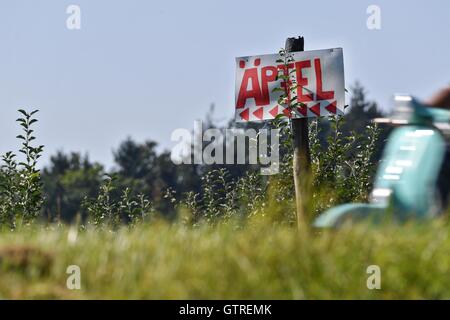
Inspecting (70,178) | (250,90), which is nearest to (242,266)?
(250,90)

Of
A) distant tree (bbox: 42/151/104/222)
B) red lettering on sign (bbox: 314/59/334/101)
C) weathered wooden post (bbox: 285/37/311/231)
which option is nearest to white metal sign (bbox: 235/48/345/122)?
red lettering on sign (bbox: 314/59/334/101)

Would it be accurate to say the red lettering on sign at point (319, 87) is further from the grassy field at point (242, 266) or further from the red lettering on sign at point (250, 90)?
the grassy field at point (242, 266)

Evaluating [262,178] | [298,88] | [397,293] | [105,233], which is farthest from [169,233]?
[262,178]

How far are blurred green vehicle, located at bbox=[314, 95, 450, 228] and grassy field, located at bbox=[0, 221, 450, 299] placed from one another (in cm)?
42

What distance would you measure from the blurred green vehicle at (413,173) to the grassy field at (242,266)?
0.42 meters

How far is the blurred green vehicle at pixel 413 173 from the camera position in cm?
771

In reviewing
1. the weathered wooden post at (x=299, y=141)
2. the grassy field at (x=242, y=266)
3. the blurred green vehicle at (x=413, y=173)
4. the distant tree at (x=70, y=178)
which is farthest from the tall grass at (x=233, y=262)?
the distant tree at (x=70, y=178)

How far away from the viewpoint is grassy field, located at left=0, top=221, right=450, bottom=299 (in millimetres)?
6406

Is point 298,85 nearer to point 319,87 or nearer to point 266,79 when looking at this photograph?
point 319,87

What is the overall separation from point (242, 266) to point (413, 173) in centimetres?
191

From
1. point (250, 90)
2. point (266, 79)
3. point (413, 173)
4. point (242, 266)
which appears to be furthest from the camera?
point (266, 79)

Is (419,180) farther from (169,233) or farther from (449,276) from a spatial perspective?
(169,233)

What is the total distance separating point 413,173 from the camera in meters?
7.86
